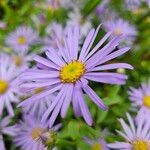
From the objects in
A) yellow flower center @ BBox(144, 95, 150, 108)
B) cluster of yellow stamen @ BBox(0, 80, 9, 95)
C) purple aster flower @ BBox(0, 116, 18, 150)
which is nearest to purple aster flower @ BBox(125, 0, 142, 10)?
yellow flower center @ BBox(144, 95, 150, 108)

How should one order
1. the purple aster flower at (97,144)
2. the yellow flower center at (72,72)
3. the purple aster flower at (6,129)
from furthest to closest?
the purple aster flower at (6,129), the purple aster flower at (97,144), the yellow flower center at (72,72)

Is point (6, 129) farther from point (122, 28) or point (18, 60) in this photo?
point (122, 28)

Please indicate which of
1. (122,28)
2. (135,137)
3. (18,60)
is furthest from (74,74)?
(122,28)

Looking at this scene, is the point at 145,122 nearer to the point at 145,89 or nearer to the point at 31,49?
the point at 145,89

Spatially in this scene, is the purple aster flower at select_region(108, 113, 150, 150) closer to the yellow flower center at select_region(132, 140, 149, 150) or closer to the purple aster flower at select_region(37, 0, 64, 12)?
the yellow flower center at select_region(132, 140, 149, 150)

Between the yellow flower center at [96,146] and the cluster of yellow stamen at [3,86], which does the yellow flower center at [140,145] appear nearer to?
the yellow flower center at [96,146]

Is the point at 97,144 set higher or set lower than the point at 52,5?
lower

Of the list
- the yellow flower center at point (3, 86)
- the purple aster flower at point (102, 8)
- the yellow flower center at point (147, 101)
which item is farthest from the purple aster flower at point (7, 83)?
the purple aster flower at point (102, 8)
